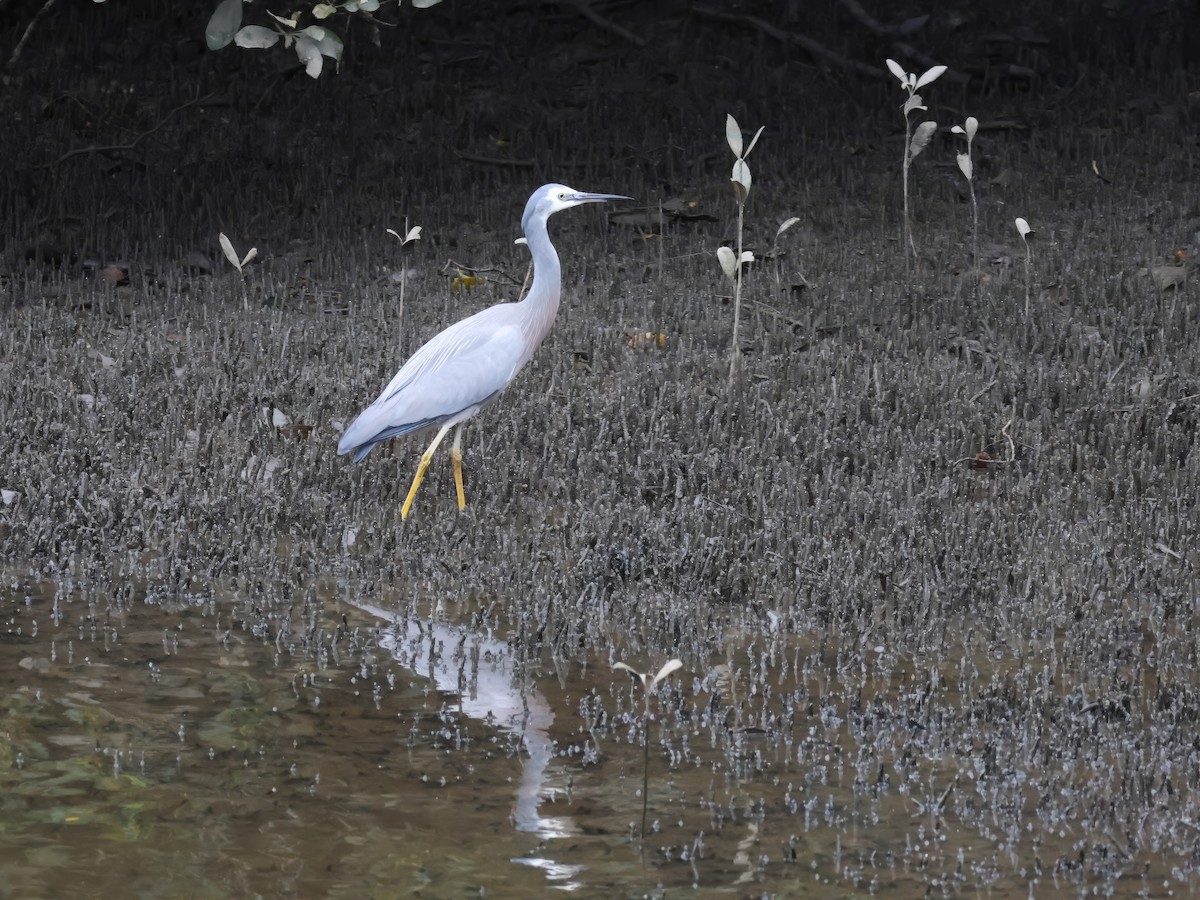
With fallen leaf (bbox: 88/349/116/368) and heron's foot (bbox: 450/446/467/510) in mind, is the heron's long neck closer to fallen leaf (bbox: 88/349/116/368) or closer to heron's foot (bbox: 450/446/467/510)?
heron's foot (bbox: 450/446/467/510)

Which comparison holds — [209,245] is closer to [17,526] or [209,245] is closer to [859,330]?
[859,330]

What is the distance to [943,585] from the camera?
17.1 ft

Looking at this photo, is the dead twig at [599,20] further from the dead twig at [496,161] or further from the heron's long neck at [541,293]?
the heron's long neck at [541,293]

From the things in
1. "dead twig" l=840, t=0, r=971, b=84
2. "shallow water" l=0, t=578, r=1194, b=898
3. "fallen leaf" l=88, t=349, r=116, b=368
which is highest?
"dead twig" l=840, t=0, r=971, b=84

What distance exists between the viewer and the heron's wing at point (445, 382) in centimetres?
607

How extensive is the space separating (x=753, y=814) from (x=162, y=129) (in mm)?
10731

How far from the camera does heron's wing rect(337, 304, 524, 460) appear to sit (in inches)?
239

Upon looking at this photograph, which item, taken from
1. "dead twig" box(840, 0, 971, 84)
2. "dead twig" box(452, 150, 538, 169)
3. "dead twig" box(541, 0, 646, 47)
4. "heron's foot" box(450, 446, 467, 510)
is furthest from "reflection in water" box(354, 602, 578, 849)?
"dead twig" box(541, 0, 646, 47)

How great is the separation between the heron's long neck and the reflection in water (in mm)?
1507

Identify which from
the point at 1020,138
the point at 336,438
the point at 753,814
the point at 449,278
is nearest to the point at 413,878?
the point at 753,814

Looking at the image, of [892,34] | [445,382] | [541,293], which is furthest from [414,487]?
[892,34]

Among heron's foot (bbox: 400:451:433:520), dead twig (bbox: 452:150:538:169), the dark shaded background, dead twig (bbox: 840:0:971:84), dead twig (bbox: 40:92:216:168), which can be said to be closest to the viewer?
heron's foot (bbox: 400:451:433:520)

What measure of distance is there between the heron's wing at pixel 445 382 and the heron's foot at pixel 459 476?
0.46 feet

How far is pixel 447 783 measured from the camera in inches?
155
